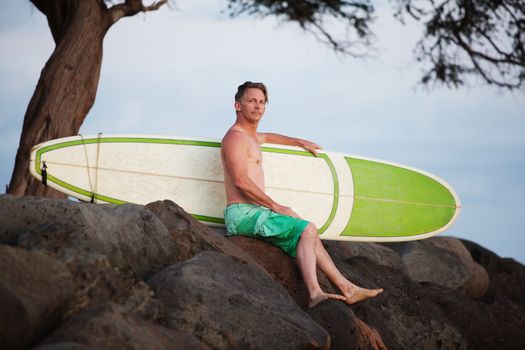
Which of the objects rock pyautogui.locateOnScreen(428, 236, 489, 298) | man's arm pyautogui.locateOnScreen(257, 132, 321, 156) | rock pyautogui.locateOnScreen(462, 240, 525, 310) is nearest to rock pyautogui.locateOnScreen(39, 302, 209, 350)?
man's arm pyautogui.locateOnScreen(257, 132, 321, 156)

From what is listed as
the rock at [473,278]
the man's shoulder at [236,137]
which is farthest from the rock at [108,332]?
the rock at [473,278]

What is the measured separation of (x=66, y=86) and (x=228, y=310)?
189 inches

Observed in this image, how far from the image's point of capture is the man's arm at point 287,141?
553 centimetres

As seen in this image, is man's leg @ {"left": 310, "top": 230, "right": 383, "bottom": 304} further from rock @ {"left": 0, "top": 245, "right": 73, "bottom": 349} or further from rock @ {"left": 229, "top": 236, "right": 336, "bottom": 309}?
rock @ {"left": 0, "top": 245, "right": 73, "bottom": 349}

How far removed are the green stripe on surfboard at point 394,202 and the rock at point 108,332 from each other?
3544 mm

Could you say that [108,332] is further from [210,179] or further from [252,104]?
[210,179]

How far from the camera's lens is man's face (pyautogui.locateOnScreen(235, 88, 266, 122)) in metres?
4.82

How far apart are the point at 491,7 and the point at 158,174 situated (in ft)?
19.7

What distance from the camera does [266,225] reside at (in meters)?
4.63

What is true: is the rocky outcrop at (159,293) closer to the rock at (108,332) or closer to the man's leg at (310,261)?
the rock at (108,332)

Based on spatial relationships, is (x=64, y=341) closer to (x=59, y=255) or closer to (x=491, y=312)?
(x=59, y=255)

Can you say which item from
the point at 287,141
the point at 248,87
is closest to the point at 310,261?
the point at 248,87

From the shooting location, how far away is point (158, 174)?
19.2 ft

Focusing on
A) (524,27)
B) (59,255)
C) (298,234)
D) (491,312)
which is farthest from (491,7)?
(59,255)
